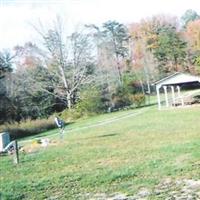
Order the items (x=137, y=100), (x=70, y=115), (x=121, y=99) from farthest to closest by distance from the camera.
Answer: (x=121, y=99) < (x=137, y=100) < (x=70, y=115)

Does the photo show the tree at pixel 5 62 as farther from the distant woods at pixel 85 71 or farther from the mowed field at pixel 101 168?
the mowed field at pixel 101 168

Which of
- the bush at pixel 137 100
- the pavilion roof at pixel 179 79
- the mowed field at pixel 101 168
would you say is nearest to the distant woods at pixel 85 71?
the bush at pixel 137 100

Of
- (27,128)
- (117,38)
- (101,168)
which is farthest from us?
(117,38)

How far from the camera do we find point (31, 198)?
1032 centimetres

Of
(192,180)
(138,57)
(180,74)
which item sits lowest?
(192,180)

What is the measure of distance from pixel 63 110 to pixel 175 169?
39.4m

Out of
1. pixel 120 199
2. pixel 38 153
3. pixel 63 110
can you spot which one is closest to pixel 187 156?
pixel 120 199

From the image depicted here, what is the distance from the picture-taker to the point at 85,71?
53438 mm

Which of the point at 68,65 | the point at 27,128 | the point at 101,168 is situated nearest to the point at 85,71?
the point at 68,65

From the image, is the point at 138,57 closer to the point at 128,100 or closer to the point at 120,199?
the point at 128,100

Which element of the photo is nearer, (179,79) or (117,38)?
(179,79)

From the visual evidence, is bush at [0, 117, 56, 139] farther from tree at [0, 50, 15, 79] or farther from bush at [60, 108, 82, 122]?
tree at [0, 50, 15, 79]

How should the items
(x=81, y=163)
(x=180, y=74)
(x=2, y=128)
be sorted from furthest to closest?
(x=180, y=74), (x=2, y=128), (x=81, y=163)

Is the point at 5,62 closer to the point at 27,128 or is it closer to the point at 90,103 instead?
the point at 90,103
